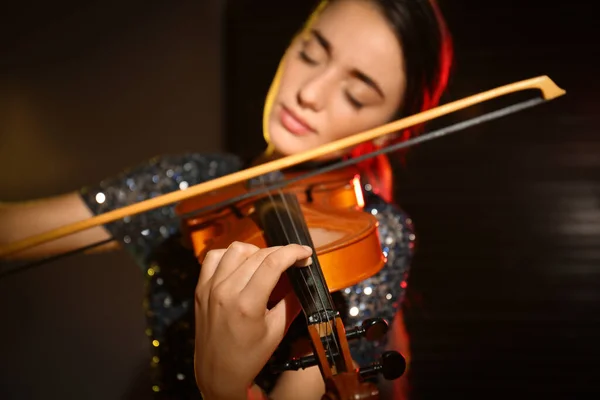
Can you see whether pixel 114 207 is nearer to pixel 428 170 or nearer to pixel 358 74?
pixel 358 74

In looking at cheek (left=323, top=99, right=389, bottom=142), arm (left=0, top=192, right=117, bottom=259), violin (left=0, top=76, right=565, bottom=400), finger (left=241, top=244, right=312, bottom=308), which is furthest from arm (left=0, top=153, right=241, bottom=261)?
finger (left=241, top=244, right=312, bottom=308)

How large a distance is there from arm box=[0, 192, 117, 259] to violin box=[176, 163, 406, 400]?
17cm

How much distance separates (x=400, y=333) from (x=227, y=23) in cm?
80

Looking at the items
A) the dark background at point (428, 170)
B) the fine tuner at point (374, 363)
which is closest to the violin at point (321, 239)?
the fine tuner at point (374, 363)

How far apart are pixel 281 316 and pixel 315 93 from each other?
1.22 ft

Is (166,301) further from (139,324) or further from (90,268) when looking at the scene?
(90,268)

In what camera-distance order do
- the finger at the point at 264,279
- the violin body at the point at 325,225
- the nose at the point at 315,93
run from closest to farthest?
1. the finger at the point at 264,279
2. the violin body at the point at 325,225
3. the nose at the point at 315,93

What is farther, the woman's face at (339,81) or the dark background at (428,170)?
the dark background at (428,170)

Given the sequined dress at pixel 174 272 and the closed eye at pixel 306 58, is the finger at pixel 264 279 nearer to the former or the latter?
the sequined dress at pixel 174 272

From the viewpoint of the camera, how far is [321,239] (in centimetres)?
61

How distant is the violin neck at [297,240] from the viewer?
0.49 m

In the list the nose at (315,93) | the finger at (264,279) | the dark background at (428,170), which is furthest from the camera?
the dark background at (428,170)

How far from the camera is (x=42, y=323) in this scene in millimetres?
1004

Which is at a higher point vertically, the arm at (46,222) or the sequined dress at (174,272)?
the arm at (46,222)
